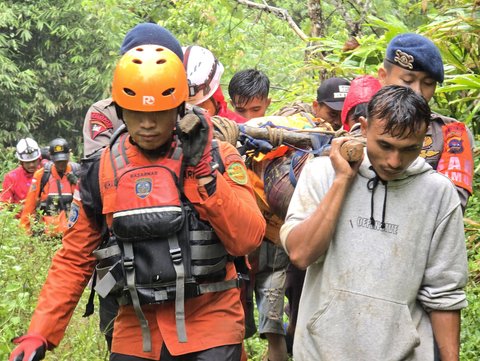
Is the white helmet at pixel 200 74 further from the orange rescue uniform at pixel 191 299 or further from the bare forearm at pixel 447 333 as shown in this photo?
the bare forearm at pixel 447 333

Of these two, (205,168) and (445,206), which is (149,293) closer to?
(205,168)

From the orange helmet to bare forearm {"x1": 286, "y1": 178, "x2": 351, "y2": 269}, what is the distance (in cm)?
84

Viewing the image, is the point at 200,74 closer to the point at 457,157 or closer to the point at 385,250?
the point at 457,157

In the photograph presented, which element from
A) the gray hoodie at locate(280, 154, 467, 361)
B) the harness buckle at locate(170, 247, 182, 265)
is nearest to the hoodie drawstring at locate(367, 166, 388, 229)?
the gray hoodie at locate(280, 154, 467, 361)

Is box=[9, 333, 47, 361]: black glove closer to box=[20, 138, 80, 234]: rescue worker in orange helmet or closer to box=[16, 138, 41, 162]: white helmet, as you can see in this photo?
box=[20, 138, 80, 234]: rescue worker in orange helmet

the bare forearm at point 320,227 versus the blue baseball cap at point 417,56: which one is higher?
the blue baseball cap at point 417,56

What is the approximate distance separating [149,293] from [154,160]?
1.93ft

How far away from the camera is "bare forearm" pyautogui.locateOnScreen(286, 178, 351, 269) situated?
137 inches

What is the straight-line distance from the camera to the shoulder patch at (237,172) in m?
4.06

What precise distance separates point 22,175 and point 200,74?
957 centimetres

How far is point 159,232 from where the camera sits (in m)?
3.78

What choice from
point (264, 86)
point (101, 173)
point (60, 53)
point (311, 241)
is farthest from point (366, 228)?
point (60, 53)

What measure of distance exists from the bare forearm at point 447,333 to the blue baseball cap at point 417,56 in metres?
1.49

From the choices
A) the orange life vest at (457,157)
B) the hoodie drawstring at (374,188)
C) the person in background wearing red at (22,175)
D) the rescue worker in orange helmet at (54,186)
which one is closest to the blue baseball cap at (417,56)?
Result: the orange life vest at (457,157)
